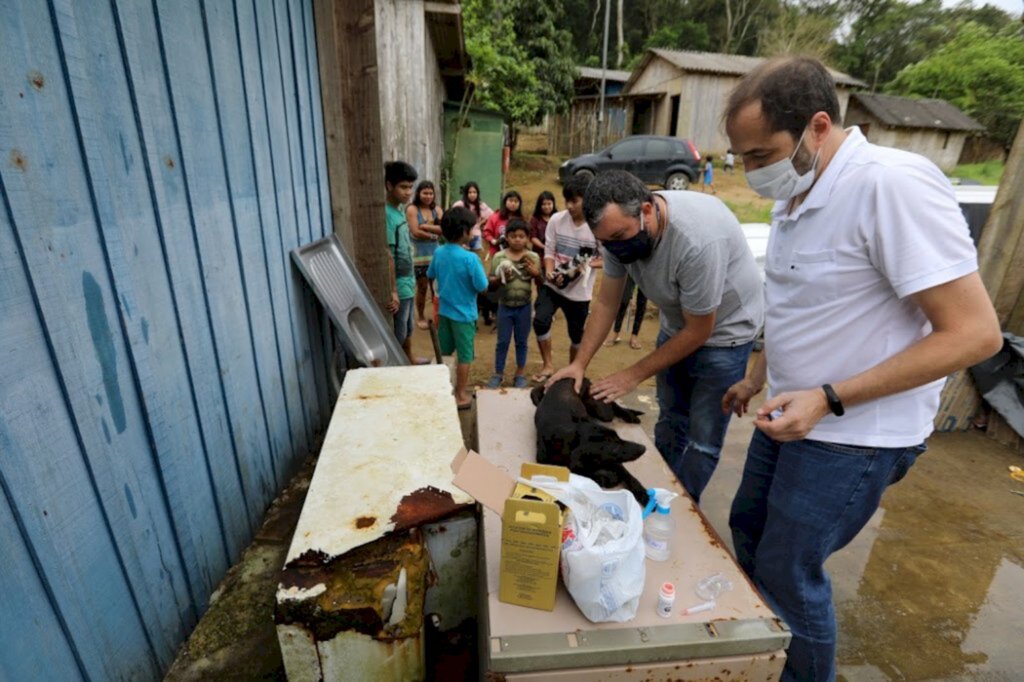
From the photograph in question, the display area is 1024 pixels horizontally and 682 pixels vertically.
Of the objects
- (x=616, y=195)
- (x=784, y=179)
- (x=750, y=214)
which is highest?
(x=784, y=179)

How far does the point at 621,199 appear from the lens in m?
2.06

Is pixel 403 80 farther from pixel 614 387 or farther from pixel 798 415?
pixel 798 415

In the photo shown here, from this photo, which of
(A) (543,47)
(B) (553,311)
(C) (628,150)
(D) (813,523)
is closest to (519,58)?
(A) (543,47)

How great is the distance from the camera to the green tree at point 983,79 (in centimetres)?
2164

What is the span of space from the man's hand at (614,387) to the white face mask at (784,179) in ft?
3.13

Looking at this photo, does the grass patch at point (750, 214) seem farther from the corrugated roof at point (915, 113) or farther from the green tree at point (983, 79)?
the green tree at point (983, 79)

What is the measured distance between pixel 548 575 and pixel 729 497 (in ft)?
7.48

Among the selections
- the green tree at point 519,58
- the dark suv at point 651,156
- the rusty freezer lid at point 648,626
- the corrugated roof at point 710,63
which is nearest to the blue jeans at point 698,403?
the rusty freezer lid at point 648,626

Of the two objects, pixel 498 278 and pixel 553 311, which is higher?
pixel 498 278

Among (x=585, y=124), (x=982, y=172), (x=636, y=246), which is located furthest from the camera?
(x=585, y=124)

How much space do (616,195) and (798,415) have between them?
1106 mm

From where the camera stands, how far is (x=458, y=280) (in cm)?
378

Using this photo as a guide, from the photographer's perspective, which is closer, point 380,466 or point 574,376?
point 380,466

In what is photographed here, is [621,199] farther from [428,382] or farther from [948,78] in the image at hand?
[948,78]
